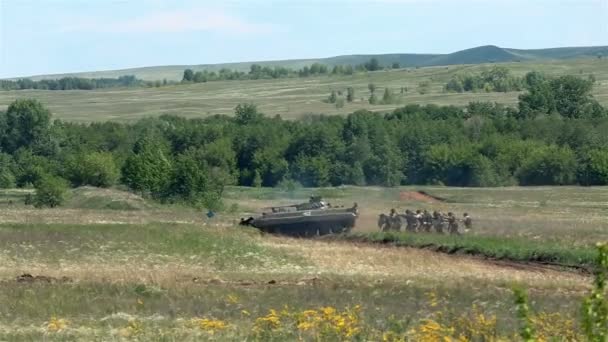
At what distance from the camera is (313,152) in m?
93.6

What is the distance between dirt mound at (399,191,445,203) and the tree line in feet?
33.0

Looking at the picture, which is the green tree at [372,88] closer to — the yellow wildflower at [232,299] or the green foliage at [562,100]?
the green foliage at [562,100]

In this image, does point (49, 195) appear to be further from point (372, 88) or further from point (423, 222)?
point (372, 88)

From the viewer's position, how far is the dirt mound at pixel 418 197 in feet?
227

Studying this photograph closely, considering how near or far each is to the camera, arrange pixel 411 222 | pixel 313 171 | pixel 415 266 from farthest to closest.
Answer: pixel 313 171 < pixel 411 222 < pixel 415 266

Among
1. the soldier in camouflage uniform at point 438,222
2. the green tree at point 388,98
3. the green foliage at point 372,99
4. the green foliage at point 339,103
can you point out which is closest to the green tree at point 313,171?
the soldier in camouflage uniform at point 438,222

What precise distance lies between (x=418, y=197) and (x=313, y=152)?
23199mm

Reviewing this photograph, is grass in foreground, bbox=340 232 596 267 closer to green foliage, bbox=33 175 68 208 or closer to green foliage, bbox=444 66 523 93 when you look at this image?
green foliage, bbox=33 175 68 208

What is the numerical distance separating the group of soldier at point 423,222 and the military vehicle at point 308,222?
1.30m

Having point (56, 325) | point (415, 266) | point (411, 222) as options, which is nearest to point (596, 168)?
point (411, 222)

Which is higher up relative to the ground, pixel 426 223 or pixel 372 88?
pixel 426 223

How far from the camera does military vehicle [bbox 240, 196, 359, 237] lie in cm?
4622

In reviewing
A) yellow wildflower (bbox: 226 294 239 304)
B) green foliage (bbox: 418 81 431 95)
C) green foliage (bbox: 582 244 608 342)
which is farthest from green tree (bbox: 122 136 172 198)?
green foliage (bbox: 418 81 431 95)

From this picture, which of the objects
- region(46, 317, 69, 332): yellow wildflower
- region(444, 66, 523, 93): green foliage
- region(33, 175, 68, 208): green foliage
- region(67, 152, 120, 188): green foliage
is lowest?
region(444, 66, 523, 93): green foliage
